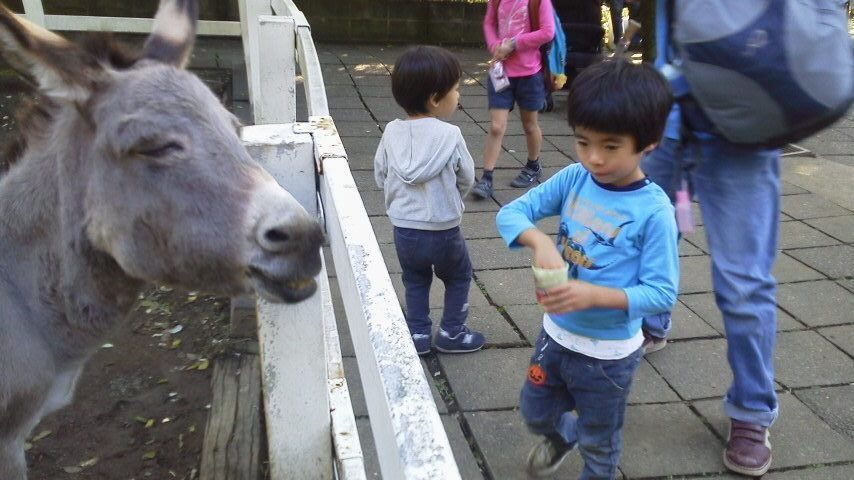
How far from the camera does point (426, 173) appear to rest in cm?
326

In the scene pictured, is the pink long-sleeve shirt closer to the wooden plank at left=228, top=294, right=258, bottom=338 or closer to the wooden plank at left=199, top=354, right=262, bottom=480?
the wooden plank at left=228, top=294, right=258, bottom=338

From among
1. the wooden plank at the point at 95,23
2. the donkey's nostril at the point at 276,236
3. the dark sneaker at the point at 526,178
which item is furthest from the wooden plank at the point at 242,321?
the wooden plank at the point at 95,23

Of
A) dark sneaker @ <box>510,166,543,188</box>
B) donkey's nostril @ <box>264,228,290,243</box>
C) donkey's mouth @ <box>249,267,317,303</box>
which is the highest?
donkey's nostril @ <box>264,228,290,243</box>

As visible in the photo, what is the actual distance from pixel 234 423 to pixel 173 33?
1802 millimetres

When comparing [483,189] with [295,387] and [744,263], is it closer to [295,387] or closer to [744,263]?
[744,263]

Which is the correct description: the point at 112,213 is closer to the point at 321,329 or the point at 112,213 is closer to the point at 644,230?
the point at 321,329

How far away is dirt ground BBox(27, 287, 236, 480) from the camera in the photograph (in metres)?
3.01

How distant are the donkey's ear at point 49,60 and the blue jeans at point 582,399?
5.38ft

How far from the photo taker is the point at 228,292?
1756 millimetres

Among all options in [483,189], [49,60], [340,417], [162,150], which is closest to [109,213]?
[162,150]

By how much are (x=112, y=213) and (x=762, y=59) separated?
6.43 feet

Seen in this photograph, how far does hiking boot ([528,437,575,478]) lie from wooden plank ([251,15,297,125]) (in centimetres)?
224

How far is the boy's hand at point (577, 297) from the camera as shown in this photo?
201 cm

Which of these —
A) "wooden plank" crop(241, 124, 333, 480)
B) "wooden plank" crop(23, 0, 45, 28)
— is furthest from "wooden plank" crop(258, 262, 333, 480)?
"wooden plank" crop(23, 0, 45, 28)
